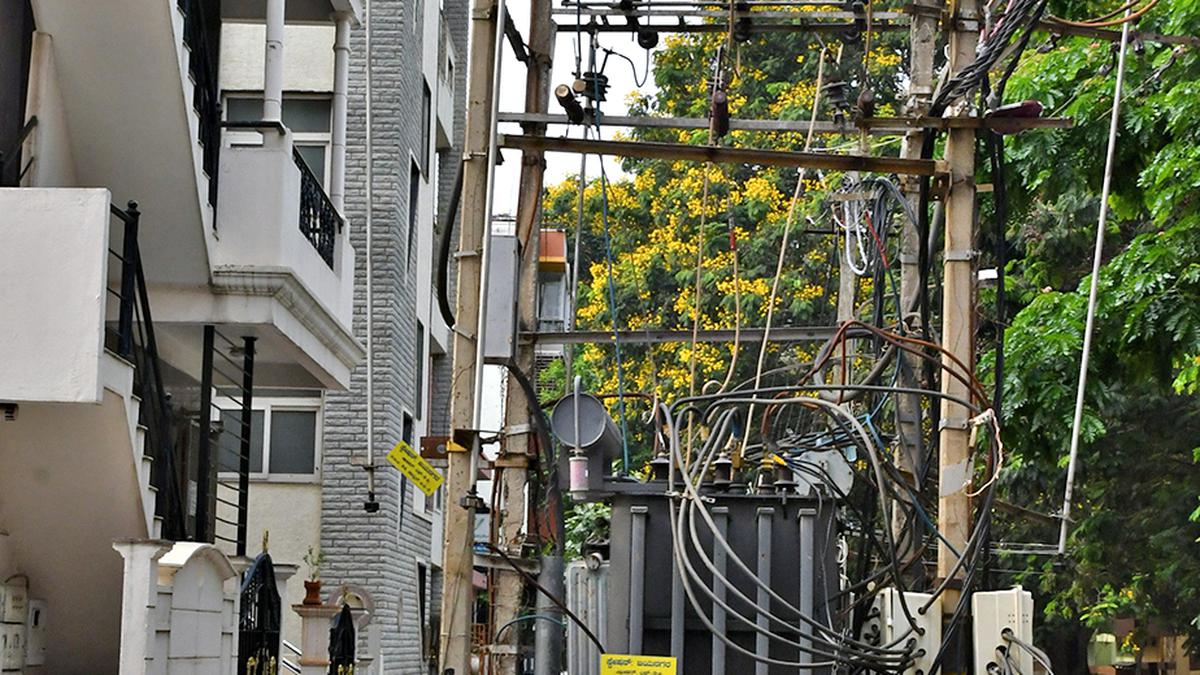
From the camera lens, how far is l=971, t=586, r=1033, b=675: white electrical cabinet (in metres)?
10.9

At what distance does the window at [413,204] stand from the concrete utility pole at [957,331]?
12.6m

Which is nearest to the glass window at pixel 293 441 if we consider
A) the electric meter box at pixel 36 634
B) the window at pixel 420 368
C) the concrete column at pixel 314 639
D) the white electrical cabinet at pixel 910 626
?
the window at pixel 420 368

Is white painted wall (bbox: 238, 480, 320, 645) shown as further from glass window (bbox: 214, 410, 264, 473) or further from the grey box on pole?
the grey box on pole

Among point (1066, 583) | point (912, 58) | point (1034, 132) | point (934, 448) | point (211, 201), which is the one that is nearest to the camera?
point (211, 201)

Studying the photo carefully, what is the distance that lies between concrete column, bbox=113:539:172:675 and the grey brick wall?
10.4 metres

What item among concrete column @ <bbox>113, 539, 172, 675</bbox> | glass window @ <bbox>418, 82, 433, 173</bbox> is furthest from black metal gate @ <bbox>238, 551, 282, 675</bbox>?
glass window @ <bbox>418, 82, 433, 173</bbox>

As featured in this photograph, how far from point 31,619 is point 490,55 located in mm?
4876

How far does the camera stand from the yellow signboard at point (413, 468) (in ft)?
38.6

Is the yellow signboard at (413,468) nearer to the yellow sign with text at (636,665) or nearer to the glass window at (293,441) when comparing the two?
the yellow sign with text at (636,665)

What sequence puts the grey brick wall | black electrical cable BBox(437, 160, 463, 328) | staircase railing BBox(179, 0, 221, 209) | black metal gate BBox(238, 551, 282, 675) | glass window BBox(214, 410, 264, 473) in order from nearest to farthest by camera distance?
black electrical cable BBox(437, 160, 463, 328) → staircase railing BBox(179, 0, 221, 209) → black metal gate BBox(238, 551, 282, 675) → glass window BBox(214, 410, 264, 473) → the grey brick wall

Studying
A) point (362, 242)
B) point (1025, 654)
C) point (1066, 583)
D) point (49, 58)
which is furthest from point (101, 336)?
point (1066, 583)

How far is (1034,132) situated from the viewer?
56.1 feet

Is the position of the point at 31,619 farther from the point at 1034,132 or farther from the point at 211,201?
the point at 1034,132

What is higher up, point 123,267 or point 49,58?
point 49,58
